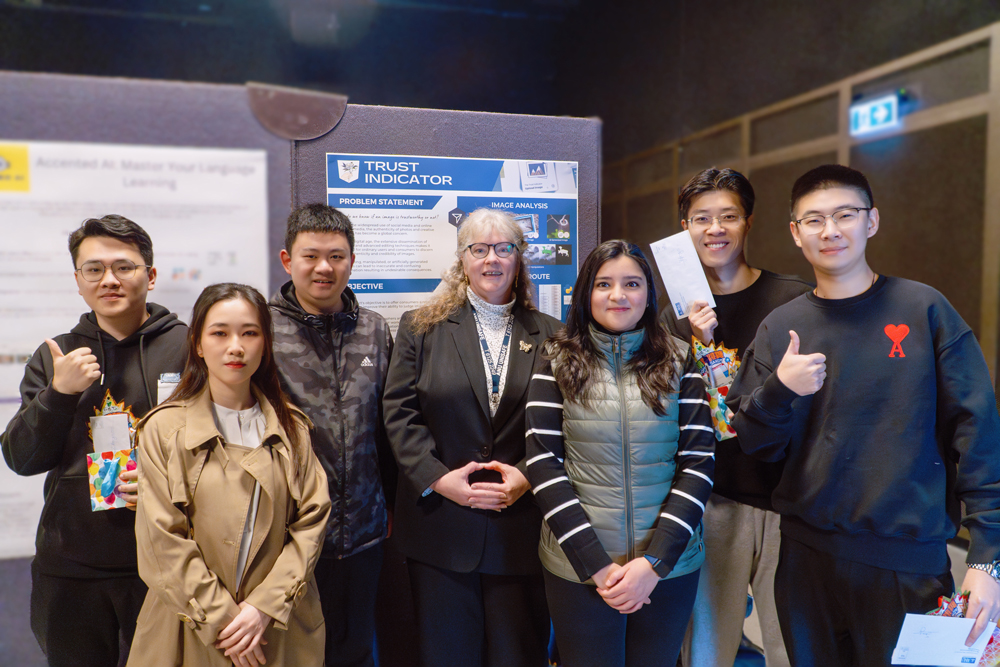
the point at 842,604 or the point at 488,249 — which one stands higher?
the point at 488,249

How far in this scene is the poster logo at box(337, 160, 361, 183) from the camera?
234 centimetres

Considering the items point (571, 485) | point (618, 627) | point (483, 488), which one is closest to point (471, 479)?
point (483, 488)

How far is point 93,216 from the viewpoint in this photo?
2.43 m

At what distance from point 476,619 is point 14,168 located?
2505 millimetres

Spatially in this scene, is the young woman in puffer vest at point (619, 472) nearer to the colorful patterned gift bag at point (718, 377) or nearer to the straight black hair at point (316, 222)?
the colorful patterned gift bag at point (718, 377)

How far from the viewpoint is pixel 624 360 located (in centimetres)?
172

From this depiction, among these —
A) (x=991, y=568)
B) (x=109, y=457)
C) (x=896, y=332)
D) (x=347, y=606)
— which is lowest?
(x=347, y=606)

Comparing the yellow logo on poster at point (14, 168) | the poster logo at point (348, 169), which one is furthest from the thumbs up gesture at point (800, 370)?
the yellow logo on poster at point (14, 168)

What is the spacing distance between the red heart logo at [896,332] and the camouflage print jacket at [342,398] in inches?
61.8

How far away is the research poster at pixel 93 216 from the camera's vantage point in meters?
2.32

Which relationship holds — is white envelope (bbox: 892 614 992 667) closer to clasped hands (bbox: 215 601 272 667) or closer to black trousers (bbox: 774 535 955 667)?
black trousers (bbox: 774 535 955 667)

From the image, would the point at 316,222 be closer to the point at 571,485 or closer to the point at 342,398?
the point at 342,398

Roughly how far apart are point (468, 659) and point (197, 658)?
0.80 meters

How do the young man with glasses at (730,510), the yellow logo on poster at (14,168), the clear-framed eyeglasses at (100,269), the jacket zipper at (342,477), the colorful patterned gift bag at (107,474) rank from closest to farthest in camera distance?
the colorful patterned gift bag at (107,474), the clear-framed eyeglasses at (100,269), the jacket zipper at (342,477), the young man with glasses at (730,510), the yellow logo on poster at (14,168)
